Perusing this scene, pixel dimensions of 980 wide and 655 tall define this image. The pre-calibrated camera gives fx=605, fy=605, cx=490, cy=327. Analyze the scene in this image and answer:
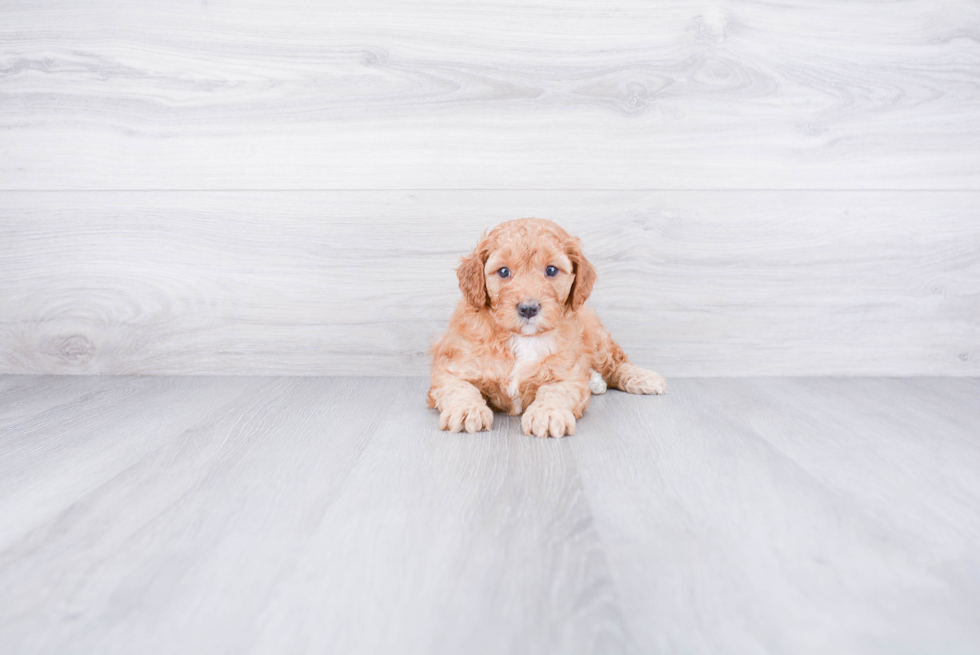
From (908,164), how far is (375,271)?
76.1 inches

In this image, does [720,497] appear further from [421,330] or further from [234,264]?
[234,264]

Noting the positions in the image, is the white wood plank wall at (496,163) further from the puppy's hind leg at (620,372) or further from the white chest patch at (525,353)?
the white chest patch at (525,353)

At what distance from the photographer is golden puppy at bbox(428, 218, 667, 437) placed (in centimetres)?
158

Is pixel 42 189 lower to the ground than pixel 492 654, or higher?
higher

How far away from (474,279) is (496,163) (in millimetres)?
661

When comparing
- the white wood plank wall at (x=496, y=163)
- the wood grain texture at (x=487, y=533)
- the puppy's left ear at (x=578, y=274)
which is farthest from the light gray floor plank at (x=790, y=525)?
the white wood plank wall at (x=496, y=163)

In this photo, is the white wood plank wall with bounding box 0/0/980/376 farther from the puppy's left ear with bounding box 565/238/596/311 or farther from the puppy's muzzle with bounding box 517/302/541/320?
the puppy's muzzle with bounding box 517/302/541/320

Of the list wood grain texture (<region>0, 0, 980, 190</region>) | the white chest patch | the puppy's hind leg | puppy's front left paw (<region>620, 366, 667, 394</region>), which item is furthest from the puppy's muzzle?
wood grain texture (<region>0, 0, 980, 190</region>)

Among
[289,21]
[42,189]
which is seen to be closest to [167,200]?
[42,189]

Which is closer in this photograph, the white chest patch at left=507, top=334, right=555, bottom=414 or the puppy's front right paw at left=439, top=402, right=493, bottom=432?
the puppy's front right paw at left=439, top=402, right=493, bottom=432

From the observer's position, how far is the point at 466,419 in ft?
4.93

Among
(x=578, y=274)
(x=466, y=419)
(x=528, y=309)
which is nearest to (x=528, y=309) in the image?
(x=528, y=309)

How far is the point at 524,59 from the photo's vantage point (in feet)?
6.93

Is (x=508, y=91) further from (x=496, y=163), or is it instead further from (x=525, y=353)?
(x=525, y=353)
